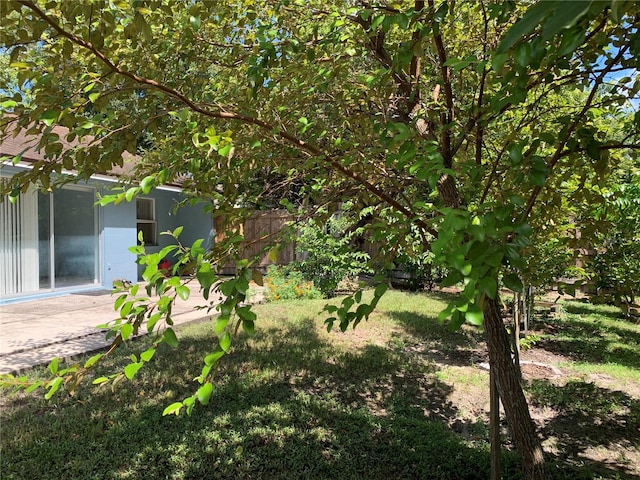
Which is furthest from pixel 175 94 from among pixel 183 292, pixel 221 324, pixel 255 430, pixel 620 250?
pixel 620 250

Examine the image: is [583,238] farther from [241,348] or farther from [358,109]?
[241,348]

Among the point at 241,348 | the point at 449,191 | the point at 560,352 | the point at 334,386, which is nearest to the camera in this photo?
the point at 449,191

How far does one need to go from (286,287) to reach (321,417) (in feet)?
20.4

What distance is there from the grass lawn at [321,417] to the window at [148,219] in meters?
7.62

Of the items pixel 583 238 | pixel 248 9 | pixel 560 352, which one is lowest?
pixel 560 352

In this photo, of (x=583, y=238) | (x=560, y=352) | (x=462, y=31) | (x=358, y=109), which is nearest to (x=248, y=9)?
(x=358, y=109)

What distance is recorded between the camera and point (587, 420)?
4.00 meters

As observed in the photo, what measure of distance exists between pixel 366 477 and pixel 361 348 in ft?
9.80

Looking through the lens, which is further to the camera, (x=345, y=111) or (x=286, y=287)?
(x=286, y=287)

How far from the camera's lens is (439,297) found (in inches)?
405

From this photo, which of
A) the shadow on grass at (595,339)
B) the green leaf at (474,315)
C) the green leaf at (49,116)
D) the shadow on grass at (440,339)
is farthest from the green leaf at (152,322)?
the shadow on grass at (595,339)

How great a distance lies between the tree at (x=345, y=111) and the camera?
1.13 metres

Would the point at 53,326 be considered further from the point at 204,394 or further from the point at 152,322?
the point at 204,394

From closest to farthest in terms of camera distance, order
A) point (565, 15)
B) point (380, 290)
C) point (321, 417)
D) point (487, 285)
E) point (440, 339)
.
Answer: point (565, 15), point (487, 285), point (380, 290), point (321, 417), point (440, 339)
